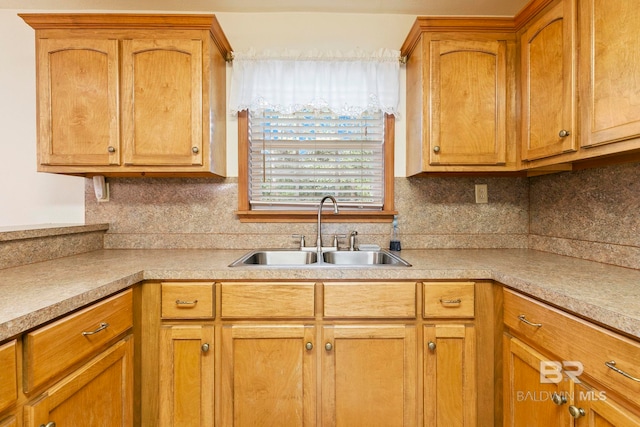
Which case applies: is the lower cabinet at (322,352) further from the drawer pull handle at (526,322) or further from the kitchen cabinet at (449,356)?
the drawer pull handle at (526,322)

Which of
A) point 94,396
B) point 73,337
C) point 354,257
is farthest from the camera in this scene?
point 354,257

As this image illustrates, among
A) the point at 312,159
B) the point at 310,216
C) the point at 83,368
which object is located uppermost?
the point at 312,159

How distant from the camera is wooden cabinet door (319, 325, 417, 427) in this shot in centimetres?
144

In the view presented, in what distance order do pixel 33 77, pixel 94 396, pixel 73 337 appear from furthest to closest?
pixel 33 77
pixel 94 396
pixel 73 337

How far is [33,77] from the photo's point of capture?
2070 millimetres

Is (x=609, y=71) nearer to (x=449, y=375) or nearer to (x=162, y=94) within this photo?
(x=449, y=375)

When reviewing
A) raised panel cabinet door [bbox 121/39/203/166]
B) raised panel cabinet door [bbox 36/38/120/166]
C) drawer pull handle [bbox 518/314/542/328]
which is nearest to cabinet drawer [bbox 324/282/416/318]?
drawer pull handle [bbox 518/314/542/328]

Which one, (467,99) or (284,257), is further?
(284,257)

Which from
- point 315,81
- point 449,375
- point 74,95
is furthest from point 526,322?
point 74,95

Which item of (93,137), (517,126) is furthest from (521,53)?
(93,137)

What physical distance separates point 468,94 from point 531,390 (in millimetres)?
1413

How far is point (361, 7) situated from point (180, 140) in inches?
54.8

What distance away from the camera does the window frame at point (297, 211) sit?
207 cm

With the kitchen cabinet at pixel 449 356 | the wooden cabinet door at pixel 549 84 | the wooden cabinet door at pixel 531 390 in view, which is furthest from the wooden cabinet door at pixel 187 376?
the wooden cabinet door at pixel 549 84
